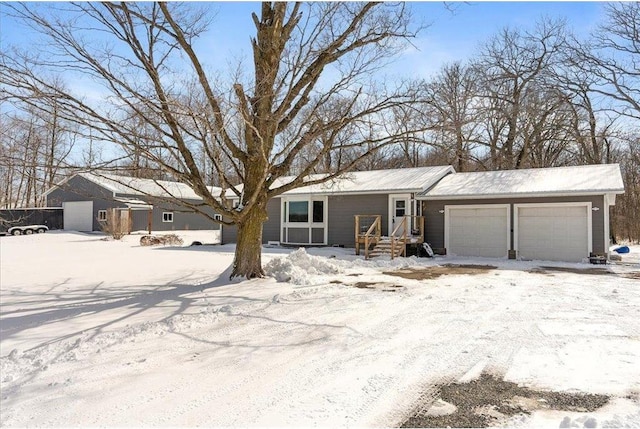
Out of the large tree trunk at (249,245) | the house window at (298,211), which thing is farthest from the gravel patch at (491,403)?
the house window at (298,211)

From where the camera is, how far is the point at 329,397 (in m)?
3.21

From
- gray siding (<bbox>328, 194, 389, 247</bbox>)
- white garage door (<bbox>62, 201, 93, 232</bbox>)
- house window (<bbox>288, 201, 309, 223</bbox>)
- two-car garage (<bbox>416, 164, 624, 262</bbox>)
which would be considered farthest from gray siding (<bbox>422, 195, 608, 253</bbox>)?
white garage door (<bbox>62, 201, 93, 232</bbox>)

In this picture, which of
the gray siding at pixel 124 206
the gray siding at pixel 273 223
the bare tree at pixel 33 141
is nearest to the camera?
the bare tree at pixel 33 141

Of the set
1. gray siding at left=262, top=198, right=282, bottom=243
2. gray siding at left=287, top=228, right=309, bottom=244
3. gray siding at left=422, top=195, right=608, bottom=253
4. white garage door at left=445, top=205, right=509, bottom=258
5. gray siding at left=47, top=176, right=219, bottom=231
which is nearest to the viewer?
gray siding at left=422, top=195, right=608, bottom=253

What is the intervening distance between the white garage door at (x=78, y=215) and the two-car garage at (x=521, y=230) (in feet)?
78.6

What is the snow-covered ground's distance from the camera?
3.07 metres

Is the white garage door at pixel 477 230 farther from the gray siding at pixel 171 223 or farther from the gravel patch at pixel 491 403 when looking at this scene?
the gray siding at pixel 171 223

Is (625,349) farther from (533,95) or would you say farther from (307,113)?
(533,95)

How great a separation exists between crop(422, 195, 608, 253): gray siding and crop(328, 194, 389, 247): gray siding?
63.5 inches

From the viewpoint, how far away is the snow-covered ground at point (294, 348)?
3.07 m

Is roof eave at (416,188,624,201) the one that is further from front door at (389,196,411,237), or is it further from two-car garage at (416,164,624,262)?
front door at (389,196,411,237)

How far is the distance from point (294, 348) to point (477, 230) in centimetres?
1238

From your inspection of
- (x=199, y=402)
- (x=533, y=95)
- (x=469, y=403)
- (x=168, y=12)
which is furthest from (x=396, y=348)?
(x=533, y=95)

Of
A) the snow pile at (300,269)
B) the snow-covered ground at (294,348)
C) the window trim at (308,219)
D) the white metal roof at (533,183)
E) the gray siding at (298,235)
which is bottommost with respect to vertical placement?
the snow-covered ground at (294,348)
